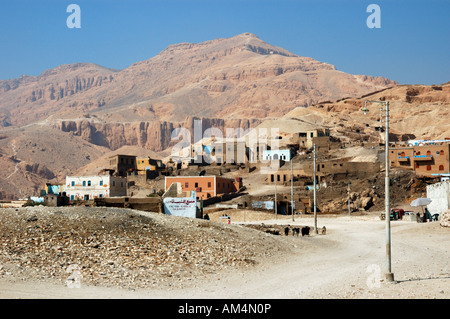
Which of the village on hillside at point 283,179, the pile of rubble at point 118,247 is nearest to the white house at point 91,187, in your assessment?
the village on hillside at point 283,179

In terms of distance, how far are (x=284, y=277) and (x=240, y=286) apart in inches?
101

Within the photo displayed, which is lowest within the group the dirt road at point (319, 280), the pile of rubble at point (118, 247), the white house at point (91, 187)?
the dirt road at point (319, 280)

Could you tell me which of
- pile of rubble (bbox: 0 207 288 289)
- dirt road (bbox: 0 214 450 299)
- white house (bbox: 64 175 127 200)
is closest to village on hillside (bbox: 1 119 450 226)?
white house (bbox: 64 175 127 200)

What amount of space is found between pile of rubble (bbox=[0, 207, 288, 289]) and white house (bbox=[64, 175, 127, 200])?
4924cm

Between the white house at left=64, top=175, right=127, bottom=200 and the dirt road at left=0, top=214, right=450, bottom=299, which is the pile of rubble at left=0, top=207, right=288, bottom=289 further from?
the white house at left=64, top=175, right=127, bottom=200

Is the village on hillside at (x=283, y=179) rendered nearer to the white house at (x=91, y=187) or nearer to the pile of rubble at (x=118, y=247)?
the white house at (x=91, y=187)

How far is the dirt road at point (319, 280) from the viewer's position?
1758cm

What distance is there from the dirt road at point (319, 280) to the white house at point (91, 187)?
1942 inches

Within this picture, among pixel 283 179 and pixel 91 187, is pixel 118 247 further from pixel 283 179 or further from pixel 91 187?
pixel 283 179

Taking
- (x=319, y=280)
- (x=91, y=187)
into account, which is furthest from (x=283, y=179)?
(x=319, y=280)

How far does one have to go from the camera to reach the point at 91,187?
78.9 metres

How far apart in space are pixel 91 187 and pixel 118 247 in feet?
187
